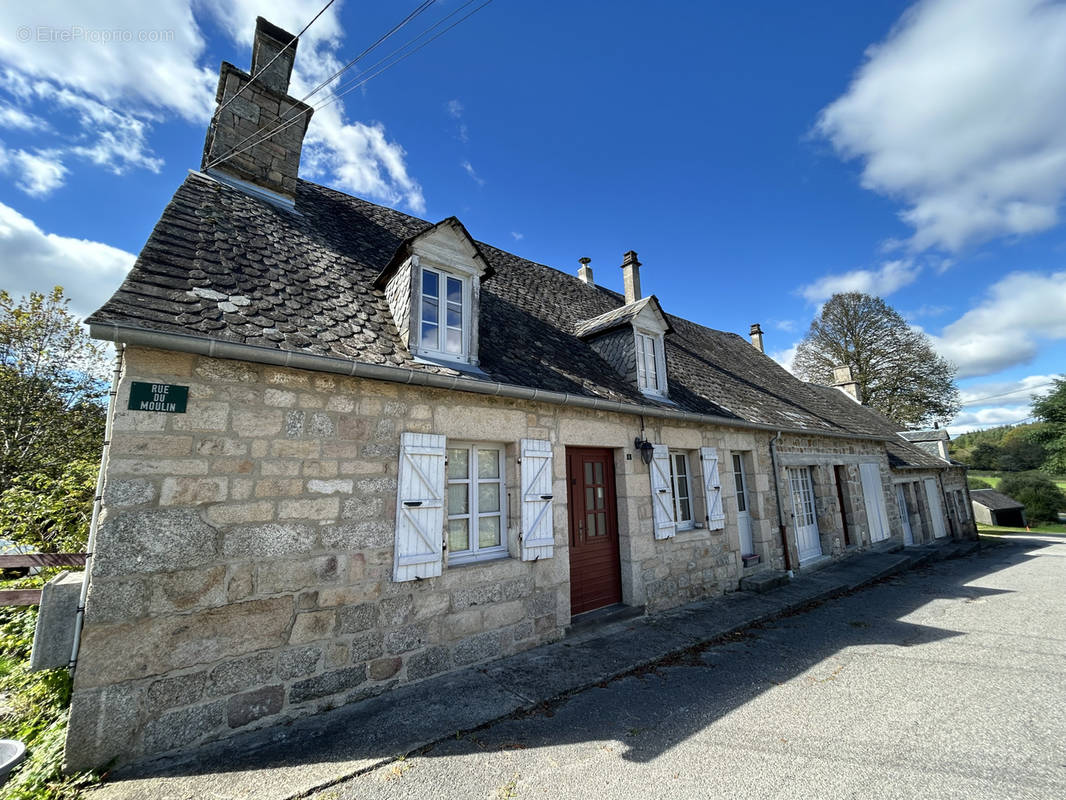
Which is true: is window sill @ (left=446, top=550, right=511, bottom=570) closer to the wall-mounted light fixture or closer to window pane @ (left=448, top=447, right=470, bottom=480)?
window pane @ (left=448, top=447, right=470, bottom=480)

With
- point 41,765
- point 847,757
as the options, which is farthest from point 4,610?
point 847,757

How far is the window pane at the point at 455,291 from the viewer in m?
5.00

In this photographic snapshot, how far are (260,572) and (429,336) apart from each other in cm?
263

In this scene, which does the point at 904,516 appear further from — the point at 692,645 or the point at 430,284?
the point at 430,284

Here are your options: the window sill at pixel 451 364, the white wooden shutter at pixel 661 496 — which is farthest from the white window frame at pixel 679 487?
the window sill at pixel 451 364

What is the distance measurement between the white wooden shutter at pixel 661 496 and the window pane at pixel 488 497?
101 inches

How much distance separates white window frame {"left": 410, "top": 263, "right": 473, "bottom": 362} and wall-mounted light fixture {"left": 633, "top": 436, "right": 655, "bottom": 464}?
2845 millimetres

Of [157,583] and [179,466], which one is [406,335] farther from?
[157,583]

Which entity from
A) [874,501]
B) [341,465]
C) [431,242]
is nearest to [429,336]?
[431,242]

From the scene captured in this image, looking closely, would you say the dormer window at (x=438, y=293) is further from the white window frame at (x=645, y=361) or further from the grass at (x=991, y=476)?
the grass at (x=991, y=476)

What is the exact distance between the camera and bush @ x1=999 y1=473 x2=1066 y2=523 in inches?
1043

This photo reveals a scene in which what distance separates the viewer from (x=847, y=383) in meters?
17.0

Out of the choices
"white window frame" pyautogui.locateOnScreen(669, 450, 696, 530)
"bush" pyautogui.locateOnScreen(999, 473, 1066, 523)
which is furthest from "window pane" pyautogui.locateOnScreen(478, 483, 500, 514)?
"bush" pyautogui.locateOnScreen(999, 473, 1066, 523)

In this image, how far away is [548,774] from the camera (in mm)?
2729
